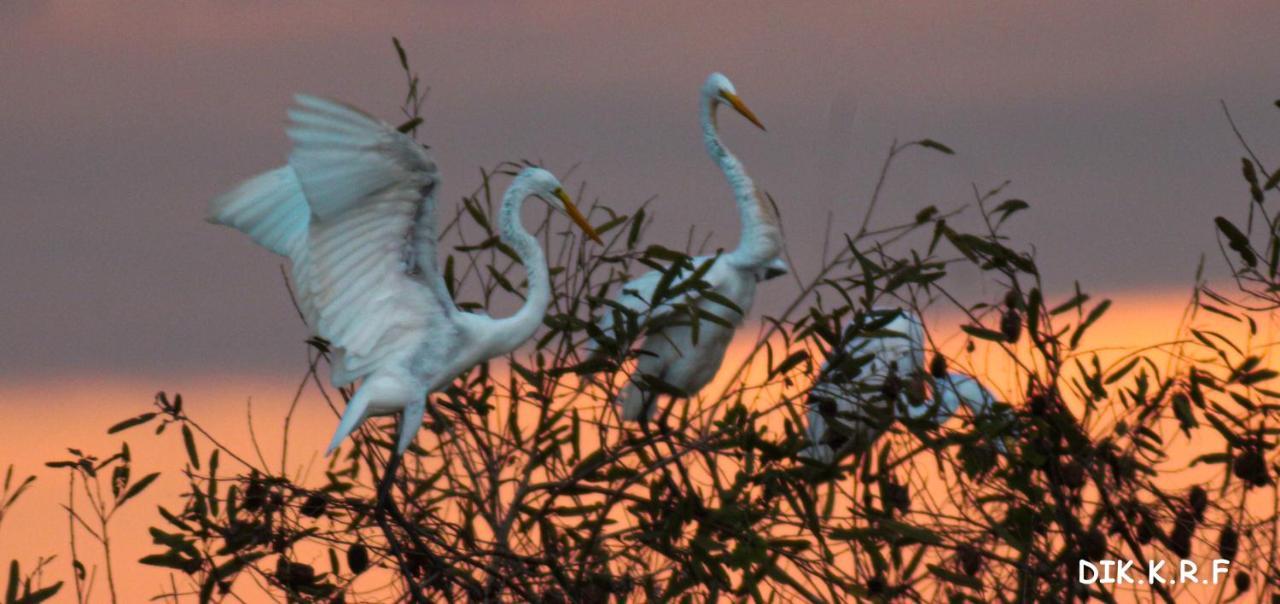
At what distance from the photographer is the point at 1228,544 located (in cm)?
445

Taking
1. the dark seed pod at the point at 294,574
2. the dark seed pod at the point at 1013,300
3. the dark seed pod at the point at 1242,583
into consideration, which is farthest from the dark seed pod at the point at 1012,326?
the dark seed pod at the point at 294,574

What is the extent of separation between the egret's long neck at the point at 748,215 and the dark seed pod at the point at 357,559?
258 centimetres

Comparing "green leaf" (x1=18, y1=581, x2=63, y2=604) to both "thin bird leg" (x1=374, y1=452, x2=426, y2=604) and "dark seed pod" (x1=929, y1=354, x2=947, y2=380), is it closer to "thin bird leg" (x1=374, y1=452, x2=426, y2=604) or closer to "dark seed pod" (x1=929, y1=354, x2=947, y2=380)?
"thin bird leg" (x1=374, y1=452, x2=426, y2=604)

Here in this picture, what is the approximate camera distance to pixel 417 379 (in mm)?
4715

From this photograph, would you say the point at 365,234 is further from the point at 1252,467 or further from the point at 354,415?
the point at 1252,467

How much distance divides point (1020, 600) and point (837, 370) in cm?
73

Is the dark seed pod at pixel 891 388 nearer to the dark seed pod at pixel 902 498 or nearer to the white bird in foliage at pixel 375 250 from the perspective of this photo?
the dark seed pod at pixel 902 498

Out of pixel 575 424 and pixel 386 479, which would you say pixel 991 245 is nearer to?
pixel 575 424

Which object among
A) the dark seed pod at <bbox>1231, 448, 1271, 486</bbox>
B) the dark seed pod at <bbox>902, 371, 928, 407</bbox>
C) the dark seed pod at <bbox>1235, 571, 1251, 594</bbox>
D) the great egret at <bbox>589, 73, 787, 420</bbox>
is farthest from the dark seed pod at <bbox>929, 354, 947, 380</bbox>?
the great egret at <bbox>589, 73, 787, 420</bbox>

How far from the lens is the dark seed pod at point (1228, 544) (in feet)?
14.5

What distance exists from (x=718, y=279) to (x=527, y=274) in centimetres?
161

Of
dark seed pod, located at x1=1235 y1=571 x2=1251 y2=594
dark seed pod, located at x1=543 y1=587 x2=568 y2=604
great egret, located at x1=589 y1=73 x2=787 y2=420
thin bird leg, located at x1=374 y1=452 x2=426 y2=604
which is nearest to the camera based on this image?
thin bird leg, located at x1=374 y1=452 x2=426 y2=604

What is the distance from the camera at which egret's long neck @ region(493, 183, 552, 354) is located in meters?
4.81

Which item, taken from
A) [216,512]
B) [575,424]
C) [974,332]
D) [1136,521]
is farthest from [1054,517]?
[216,512]
